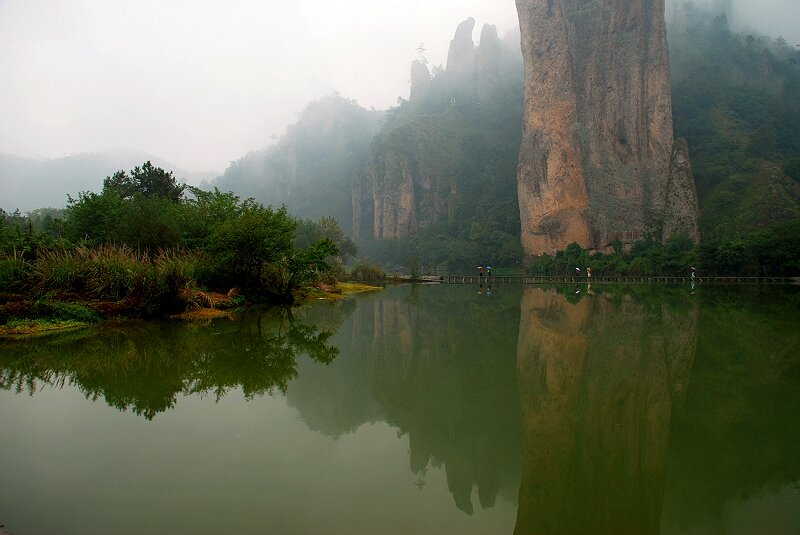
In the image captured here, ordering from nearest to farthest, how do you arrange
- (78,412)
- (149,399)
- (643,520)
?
(643,520)
(78,412)
(149,399)

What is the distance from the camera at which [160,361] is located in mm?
8992

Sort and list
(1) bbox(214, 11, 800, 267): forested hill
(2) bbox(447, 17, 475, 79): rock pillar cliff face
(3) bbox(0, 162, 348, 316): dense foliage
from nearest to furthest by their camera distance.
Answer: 1. (3) bbox(0, 162, 348, 316): dense foliage
2. (1) bbox(214, 11, 800, 267): forested hill
3. (2) bbox(447, 17, 475, 79): rock pillar cliff face

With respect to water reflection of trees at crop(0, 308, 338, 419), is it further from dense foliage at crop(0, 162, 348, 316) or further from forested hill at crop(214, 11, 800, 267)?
forested hill at crop(214, 11, 800, 267)

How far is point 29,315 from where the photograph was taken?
1281 cm

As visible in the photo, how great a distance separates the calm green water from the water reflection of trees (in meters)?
0.06

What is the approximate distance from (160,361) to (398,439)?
554 centimetres

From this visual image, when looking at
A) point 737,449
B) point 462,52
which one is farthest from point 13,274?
point 462,52

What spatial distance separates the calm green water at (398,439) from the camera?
3.80 metres

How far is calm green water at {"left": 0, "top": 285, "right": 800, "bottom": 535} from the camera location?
3.80 metres

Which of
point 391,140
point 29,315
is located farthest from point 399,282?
point 391,140

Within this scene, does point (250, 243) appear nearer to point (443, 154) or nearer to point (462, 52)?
point (443, 154)

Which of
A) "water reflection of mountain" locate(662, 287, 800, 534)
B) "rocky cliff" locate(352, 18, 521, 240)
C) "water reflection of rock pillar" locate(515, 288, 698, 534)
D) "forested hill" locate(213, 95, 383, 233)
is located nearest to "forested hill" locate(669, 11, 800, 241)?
"rocky cliff" locate(352, 18, 521, 240)

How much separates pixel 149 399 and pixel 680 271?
171 ft

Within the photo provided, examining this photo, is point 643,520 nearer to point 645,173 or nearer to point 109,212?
point 109,212
